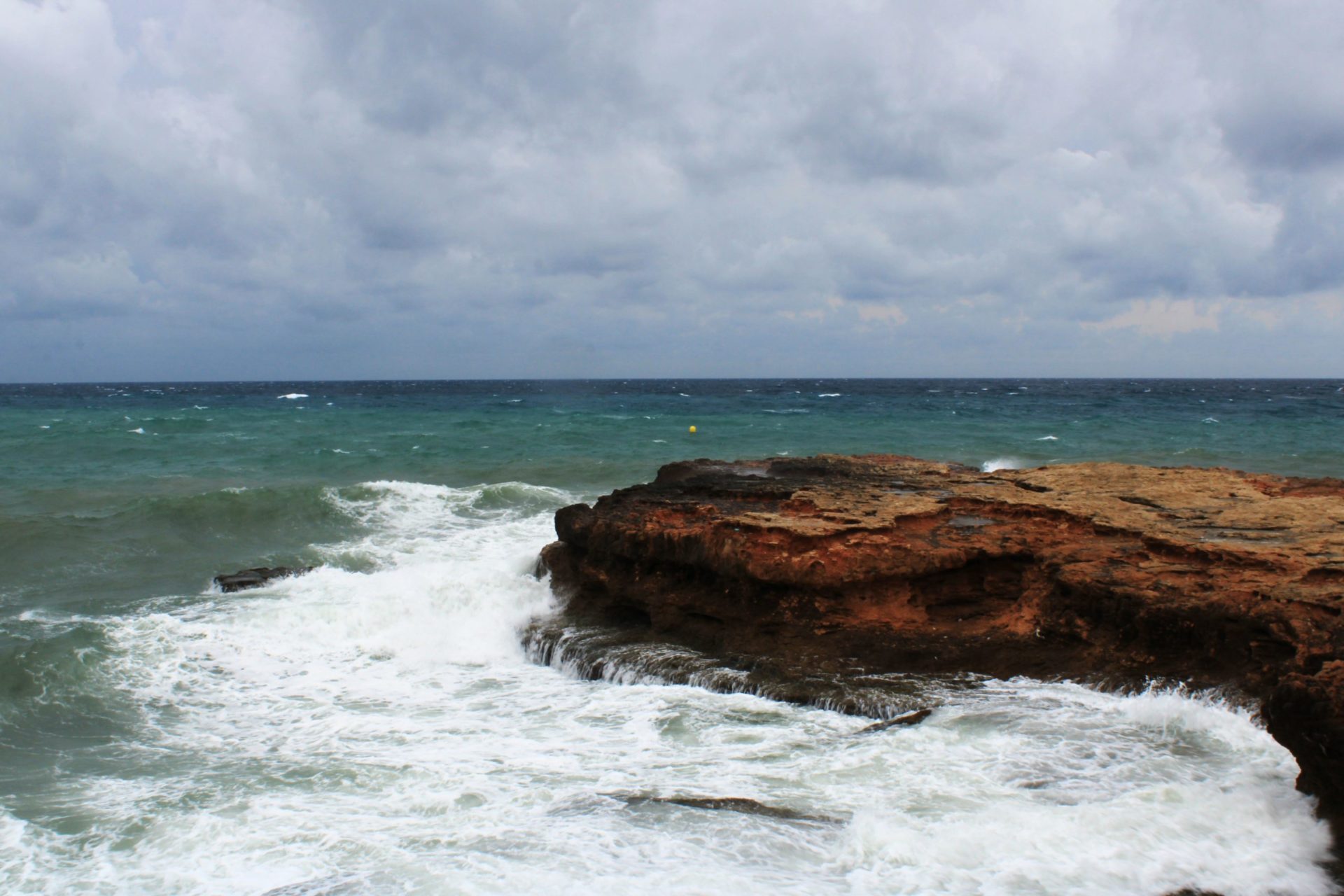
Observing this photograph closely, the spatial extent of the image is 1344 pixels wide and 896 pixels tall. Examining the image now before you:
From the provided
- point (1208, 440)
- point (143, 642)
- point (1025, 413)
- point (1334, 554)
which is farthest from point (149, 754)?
point (1025, 413)

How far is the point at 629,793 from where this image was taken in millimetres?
6070

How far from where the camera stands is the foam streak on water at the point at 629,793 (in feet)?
16.4

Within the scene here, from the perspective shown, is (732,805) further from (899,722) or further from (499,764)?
(499,764)

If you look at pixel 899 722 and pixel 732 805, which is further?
pixel 899 722

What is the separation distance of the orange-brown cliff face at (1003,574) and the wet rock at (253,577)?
4.10 metres

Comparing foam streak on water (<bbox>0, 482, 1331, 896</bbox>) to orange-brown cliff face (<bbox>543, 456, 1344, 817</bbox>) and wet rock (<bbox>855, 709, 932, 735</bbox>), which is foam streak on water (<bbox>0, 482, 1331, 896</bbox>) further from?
orange-brown cliff face (<bbox>543, 456, 1344, 817</bbox>)

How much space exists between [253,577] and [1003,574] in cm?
1001

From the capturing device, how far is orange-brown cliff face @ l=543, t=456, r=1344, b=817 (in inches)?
275

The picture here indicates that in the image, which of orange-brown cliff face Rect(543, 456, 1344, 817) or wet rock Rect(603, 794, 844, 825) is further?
orange-brown cliff face Rect(543, 456, 1344, 817)

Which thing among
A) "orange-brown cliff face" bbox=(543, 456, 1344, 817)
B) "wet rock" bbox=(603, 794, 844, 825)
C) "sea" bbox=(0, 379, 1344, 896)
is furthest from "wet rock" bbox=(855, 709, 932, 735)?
"wet rock" bbox=(603, 794, 844, 825)

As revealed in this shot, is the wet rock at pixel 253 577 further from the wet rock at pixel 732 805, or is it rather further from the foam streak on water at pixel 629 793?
the wet rock at pixel 732 805

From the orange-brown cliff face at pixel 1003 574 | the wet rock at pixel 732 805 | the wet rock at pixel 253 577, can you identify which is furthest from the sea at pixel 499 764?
the orange-brown cliff face at pixel 1003 574

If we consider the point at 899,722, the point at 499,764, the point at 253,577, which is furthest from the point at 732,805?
the point at 253,577

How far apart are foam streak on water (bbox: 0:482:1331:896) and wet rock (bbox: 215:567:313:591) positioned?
305 centimetres
